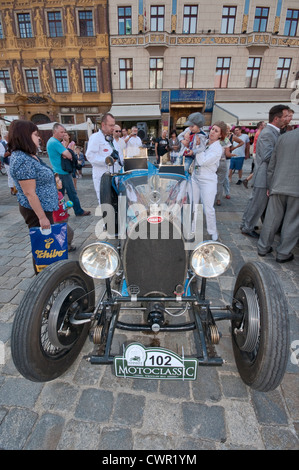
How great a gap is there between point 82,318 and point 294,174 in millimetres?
3401

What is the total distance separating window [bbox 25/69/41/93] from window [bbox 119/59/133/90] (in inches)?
283

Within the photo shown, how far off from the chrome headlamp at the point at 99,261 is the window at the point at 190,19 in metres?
22.6

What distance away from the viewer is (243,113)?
59.2 feet

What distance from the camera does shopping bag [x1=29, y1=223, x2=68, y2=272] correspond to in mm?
2803

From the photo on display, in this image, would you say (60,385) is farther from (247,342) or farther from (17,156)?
(17,156)

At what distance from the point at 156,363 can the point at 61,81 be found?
23924 mm

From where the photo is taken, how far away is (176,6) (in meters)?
17.3

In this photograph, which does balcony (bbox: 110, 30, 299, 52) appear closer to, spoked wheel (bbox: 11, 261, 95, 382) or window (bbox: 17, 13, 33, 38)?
window (bbox: 17, 13, 33, 38)

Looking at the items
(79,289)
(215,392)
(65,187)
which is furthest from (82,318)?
(65,187)

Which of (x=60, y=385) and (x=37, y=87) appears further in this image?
(x=37, y=87)

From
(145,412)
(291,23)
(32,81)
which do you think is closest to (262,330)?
(145,412)

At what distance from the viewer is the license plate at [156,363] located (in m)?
1.55

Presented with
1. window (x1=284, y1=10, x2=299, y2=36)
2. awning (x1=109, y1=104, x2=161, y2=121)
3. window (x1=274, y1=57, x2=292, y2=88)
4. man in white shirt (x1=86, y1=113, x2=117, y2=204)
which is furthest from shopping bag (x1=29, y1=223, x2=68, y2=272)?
window (x1=284, y1=10, x2=299, y2=36)

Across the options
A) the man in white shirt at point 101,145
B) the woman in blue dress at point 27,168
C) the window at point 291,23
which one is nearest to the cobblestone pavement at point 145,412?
the woman in blue dress at point 27,168
